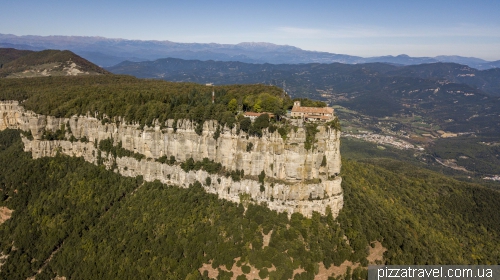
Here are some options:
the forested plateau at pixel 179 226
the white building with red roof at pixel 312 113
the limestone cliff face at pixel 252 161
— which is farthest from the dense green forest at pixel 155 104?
the white building with red roof at pixel 312 113

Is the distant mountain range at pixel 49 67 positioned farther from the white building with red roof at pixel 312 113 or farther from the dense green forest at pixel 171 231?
the white building with red roof at pixel 312 113

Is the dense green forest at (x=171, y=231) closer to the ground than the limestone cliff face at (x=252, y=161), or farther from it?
closer to the ground

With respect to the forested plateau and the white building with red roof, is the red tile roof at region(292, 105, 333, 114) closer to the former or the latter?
the white building with red roof

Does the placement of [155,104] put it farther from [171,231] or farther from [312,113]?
[312,113]

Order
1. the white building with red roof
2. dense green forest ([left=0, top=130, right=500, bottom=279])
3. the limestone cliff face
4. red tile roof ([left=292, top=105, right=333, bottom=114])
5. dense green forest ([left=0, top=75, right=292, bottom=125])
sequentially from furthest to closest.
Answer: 1. dense green forest ([left=0, top=75, right=292, bottom=125])
2. red tile roof ([left=292, top=105, right=333, bottom=114])
3. the white building with red roof
4. the limestone cliff face
5. dense green forest ([left=0, top=130, right=500, bottom=279])

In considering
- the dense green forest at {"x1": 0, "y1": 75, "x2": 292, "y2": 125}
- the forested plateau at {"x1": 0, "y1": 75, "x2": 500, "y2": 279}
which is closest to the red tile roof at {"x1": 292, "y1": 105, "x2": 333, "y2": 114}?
the dense green forest at {"x1": 0, "y1": 75, "x2": 292, "y2": 125}
